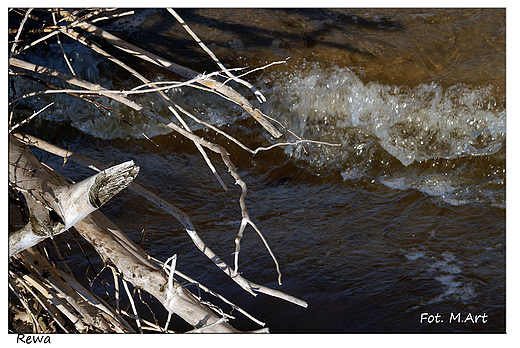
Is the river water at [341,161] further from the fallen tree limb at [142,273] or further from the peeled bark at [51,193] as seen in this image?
the peeled bark at [51,193]

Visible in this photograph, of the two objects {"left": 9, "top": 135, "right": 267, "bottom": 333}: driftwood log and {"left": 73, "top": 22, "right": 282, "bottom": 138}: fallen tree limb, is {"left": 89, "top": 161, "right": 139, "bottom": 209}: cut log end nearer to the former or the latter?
{"left": 9, "top": 135, "right": 267, "bottom": 333}: driftwood log

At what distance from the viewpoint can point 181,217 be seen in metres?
1.91

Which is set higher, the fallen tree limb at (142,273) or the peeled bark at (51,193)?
the peeled bark at (51,193)

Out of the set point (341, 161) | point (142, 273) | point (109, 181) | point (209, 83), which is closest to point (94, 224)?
point (142, 273)

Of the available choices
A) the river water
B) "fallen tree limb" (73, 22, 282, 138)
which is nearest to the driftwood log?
"fallen tree limb" (73, 22, 282, 138)

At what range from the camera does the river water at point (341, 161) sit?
3.26 m

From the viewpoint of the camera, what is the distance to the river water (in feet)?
10.7

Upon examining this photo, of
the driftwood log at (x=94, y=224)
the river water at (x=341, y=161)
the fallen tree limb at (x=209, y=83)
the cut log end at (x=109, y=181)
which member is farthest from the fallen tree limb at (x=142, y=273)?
the river water at (x=341, y=161)

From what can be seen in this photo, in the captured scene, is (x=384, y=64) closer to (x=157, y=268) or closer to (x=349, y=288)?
(x=349, y=288)

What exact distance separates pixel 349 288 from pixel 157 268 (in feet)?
6.13

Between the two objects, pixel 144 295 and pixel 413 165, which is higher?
pixel 413 165

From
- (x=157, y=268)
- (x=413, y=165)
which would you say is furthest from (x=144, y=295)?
(x=413, y=165)

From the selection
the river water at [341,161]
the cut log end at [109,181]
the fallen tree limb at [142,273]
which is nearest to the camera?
the cut log end at [109,181]

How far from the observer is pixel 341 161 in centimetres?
490
